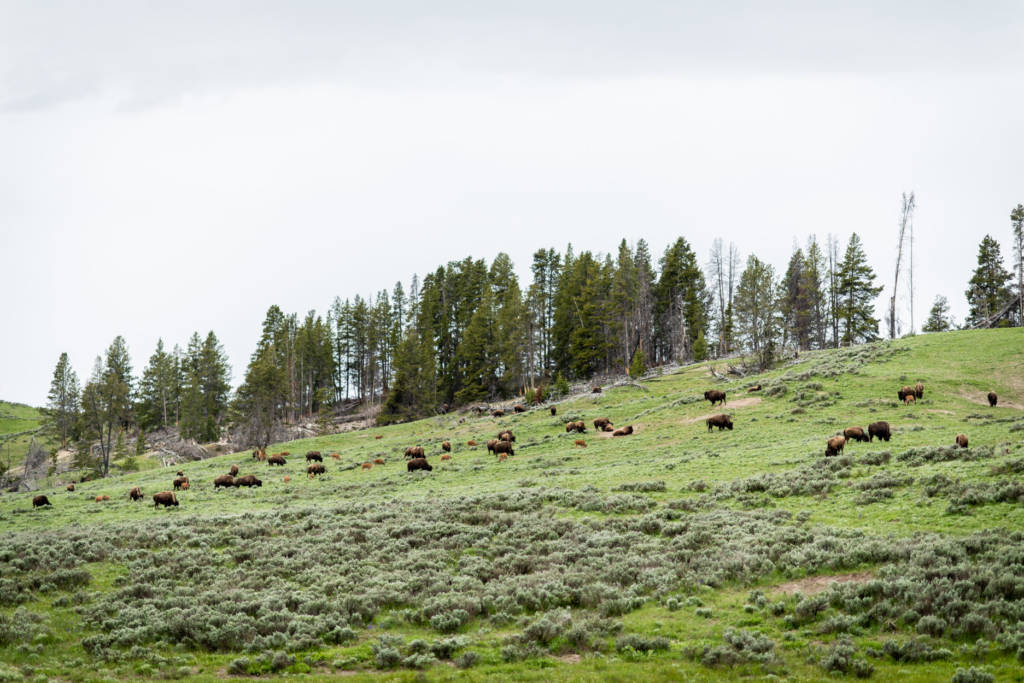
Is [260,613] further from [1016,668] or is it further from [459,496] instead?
[1016,668]

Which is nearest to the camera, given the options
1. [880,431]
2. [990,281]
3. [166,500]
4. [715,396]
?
[880,431]

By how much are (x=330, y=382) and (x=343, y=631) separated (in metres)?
87.3

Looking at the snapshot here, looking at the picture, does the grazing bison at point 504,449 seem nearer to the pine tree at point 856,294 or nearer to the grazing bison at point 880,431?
the grazing bison at point 880,431

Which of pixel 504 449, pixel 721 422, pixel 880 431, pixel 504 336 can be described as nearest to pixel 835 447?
pixel 880 431

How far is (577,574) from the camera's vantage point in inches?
624

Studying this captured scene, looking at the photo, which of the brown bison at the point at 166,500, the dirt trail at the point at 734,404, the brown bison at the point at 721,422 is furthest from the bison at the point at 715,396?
the brown bison at the point at 166,500

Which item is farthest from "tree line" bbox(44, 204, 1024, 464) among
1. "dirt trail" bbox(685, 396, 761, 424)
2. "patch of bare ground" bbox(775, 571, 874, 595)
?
"patch of bare ground" bbox(775, 571, 874, 595)

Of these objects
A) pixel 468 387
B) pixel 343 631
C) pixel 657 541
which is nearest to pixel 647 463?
pixel 657 541

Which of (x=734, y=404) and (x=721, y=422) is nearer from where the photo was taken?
(x=721, y=422)

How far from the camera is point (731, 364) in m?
66.9

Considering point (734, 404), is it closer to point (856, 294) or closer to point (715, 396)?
point (715, 396)

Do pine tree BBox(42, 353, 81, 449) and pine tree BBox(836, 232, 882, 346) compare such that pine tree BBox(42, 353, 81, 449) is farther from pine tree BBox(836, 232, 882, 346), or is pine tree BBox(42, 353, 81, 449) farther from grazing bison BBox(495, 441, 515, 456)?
pine tree BBox(836, 232, 882, 346)

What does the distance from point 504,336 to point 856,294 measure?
148 ft

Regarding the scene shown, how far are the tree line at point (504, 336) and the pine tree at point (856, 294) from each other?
180 mm
